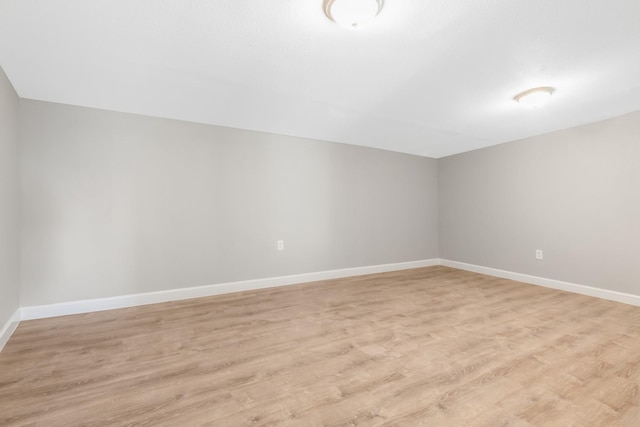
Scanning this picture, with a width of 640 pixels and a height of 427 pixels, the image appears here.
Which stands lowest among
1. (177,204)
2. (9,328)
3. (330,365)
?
(330,365)

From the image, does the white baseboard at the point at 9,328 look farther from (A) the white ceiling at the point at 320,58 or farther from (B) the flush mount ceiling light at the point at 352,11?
(B) the flush mount ceiling light at the point at 352,11

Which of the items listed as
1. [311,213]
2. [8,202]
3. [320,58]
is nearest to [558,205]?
[311,213]

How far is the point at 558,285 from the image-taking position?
137 inches

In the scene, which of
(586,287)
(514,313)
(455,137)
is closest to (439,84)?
(455,137)

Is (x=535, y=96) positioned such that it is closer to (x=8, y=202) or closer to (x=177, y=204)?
(x=177, y=204)

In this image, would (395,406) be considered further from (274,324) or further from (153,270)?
(153,270)

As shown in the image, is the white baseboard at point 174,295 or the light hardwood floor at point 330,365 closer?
the light hardwood floor at point 330,365

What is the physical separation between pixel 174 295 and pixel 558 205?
455 centimetres

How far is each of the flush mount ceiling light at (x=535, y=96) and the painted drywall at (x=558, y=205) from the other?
1.27 metres

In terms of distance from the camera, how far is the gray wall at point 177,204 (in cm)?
260

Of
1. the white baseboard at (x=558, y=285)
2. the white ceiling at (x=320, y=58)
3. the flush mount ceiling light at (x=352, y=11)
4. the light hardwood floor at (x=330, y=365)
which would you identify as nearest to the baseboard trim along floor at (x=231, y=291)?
the white baseboard at (x=558, y=285)

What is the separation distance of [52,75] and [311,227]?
2.84 m

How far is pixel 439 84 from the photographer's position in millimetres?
2373

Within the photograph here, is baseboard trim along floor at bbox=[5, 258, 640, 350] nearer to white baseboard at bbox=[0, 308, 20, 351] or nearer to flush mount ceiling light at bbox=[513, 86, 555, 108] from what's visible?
white baseboard at bbox=[0, 308, 20, 351]
